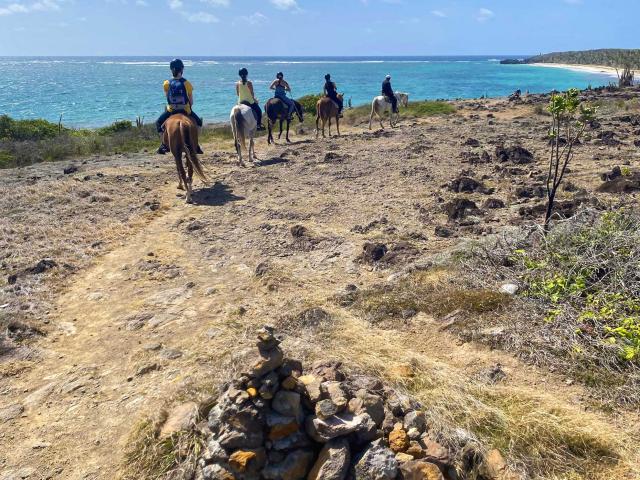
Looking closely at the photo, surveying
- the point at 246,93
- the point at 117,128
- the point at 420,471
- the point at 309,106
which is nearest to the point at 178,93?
the point at 246,93

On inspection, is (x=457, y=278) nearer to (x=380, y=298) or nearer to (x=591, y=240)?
(x=380, y=298)

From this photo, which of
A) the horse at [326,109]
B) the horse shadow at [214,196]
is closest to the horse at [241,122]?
the horse shadow at [214,196]

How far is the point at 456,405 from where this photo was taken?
11.8 feet

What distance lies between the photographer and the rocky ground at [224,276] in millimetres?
3889

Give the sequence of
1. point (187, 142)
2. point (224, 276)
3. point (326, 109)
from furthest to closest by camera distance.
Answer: point (326, 109)
point (187, 142)
point (224, 276)

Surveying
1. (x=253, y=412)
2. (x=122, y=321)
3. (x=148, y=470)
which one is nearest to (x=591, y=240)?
(x=253, y=412)

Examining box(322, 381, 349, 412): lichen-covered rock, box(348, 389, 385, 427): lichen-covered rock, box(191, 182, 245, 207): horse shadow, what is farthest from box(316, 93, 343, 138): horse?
box(348, 389, 385, 427): lichen-covered rock

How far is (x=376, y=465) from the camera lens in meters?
2.79

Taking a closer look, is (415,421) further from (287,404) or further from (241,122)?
(241,122)

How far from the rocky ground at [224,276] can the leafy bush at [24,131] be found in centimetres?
835

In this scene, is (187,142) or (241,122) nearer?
(187,142)

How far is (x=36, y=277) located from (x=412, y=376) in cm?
574

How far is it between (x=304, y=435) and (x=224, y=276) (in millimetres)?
4011

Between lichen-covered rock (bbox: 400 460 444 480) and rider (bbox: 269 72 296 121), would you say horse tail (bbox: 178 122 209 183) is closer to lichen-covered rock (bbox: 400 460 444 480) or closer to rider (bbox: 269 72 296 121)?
rider (bbox: 269 72 296 121)
